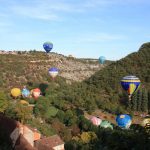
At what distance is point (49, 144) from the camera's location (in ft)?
97.9

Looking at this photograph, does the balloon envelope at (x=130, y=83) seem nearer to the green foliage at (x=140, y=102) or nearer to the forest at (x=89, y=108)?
the forest at (x=89, y=108)

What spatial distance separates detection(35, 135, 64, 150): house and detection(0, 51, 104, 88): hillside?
32147mm

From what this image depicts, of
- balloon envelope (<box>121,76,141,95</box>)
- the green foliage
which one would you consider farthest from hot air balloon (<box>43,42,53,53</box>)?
balloon envelope (<box>121,76,141,95</box>)

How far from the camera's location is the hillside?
68000mm

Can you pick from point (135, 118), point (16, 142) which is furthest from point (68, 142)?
point (135, 118)

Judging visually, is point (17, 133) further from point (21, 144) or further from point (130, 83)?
point (130, 83)

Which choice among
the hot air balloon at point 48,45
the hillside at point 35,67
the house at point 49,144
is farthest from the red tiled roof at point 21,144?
the hot air balloon at point 48,45

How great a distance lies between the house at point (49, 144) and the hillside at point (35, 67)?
32.1 meters

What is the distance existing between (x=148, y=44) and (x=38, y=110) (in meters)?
56.0

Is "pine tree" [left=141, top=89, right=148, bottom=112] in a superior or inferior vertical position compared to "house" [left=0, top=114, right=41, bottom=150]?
inferior

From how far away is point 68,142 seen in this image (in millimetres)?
32750

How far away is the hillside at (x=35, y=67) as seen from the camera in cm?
6800

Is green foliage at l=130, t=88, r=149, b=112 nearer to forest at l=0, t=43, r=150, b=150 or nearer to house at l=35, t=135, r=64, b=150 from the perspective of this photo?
forest at l=0, t=43, r=150, b=150

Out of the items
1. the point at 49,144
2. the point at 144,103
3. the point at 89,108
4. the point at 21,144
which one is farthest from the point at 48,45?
the point at 21,144
